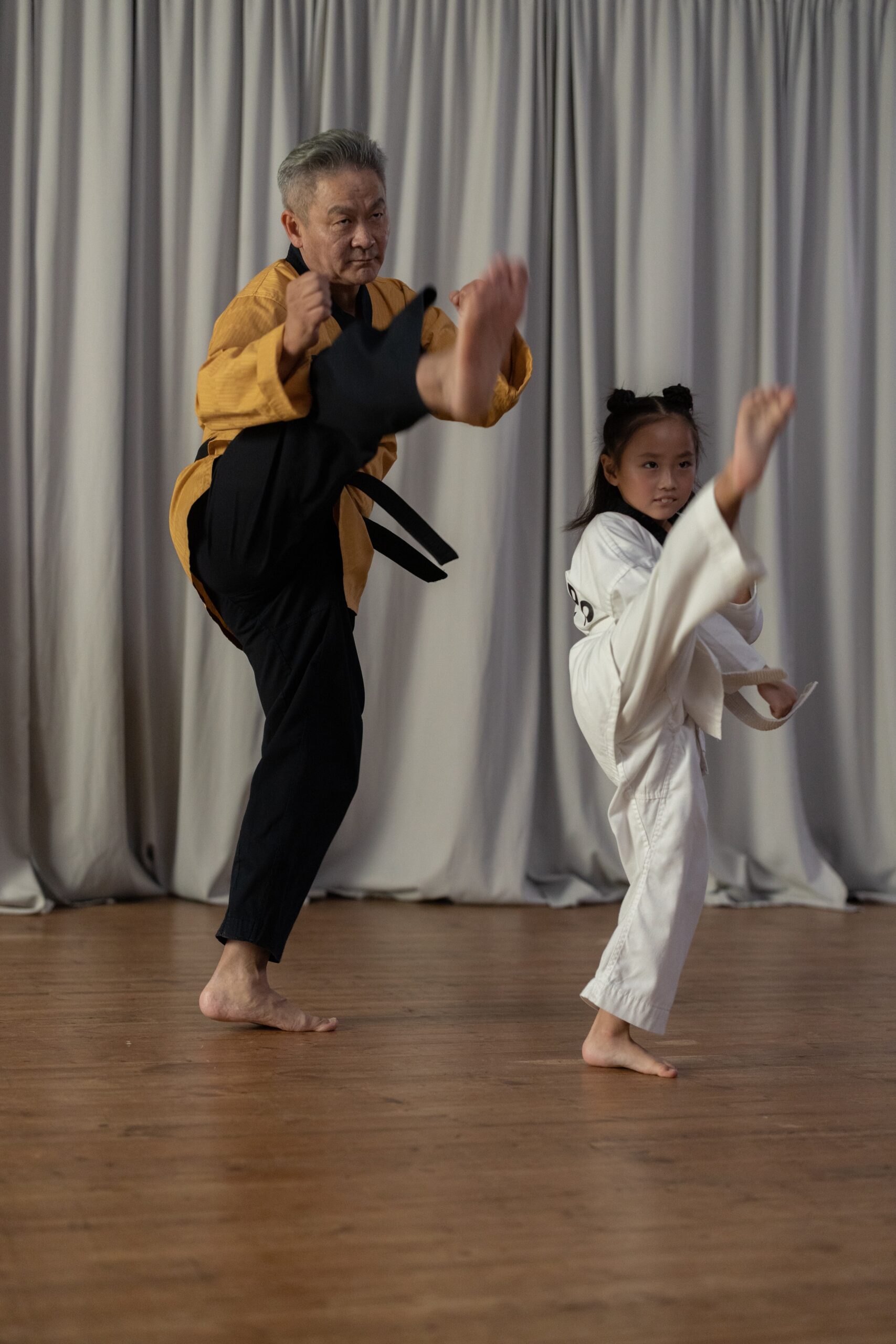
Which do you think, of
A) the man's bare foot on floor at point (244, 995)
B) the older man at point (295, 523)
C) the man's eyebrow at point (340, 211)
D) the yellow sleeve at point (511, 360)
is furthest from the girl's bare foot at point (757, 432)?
the man's bare foot on floor at point (244, 995)

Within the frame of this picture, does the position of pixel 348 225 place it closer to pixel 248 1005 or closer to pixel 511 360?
pixel 511 360

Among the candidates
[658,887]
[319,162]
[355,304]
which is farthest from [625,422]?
[658,887]

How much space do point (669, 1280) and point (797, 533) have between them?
268 centimetres

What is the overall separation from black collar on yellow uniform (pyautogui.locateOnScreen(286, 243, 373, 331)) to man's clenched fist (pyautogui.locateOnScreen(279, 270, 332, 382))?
140mm

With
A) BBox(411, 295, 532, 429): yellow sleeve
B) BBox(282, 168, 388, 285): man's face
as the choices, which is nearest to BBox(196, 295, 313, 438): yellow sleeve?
BBox(282, 168, 388, 285): man's face

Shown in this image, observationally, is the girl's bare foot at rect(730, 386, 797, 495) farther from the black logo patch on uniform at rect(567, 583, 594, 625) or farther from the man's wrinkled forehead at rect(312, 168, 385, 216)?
the man's wrinkled forehead at rect(312, 168, 385, 216)

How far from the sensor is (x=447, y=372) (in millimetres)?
1404

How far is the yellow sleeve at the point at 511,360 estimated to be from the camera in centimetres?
176

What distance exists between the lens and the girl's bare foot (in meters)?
1.34

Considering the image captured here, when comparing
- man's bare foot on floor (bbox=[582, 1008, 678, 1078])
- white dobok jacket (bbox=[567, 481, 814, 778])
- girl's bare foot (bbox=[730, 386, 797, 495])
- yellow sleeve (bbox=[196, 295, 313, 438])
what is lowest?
man's bare foot on floor (bbox=[582, 1008, 678, 1078])

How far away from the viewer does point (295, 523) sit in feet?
5.32

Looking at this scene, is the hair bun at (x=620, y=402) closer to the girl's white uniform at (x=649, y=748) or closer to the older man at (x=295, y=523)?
the older man at (x=295, y=523)

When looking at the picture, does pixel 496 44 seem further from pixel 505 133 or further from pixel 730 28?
pixel 730 28

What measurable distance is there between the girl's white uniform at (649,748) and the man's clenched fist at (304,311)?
47cm
